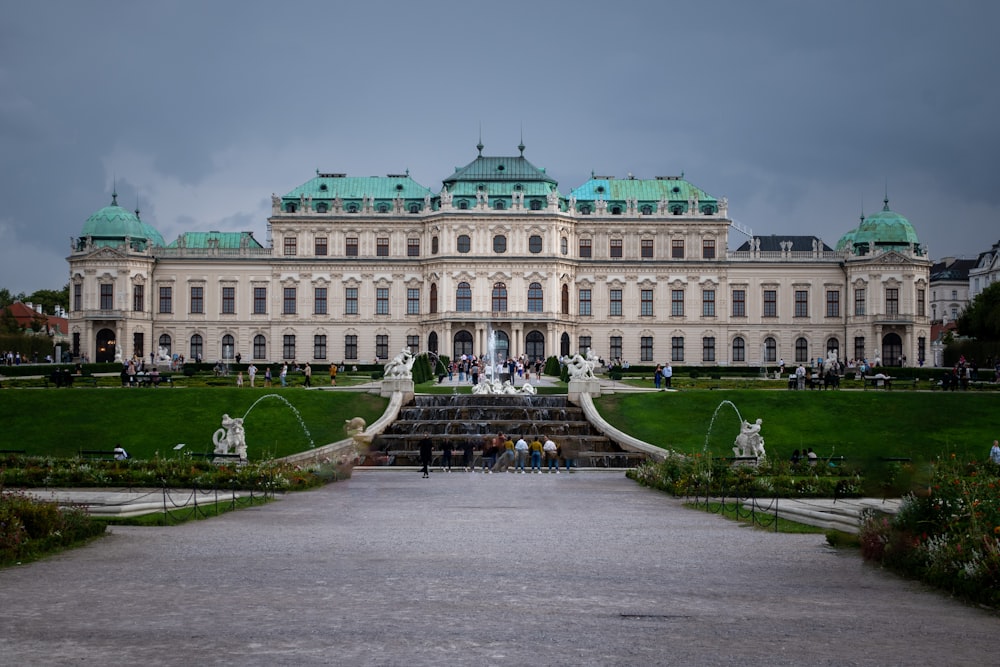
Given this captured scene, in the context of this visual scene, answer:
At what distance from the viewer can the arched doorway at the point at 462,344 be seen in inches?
3561

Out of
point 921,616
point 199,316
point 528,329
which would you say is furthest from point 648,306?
point 921,616

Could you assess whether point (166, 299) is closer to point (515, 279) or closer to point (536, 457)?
point (515, 279)

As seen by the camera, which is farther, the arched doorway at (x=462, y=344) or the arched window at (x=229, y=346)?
the arched window at (x=229, y=346)

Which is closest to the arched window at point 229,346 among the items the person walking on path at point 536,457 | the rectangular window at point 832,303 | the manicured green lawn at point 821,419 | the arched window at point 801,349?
the arched window at point 801,349

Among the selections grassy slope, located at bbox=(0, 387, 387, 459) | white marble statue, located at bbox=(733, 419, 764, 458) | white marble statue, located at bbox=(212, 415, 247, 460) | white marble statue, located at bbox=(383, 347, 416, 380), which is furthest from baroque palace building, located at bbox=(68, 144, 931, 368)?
white marble statue, located at bbox=(733, 419, 764, 458)

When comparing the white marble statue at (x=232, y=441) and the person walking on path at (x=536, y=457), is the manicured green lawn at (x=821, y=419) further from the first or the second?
the white marble statue at (x=232, y=441)

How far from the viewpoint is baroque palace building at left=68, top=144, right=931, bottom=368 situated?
300 feet

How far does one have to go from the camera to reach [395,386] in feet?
172

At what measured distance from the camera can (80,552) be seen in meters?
18.2

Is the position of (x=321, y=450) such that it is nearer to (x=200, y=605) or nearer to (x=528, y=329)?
(x=200, y=605)

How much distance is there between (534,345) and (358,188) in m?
20.3

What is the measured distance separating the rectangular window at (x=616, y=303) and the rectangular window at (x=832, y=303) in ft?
57.2

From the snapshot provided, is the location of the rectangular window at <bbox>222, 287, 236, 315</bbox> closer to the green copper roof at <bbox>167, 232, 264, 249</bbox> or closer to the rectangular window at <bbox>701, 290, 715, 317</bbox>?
the green copper roof at <bbox>167, 232, 264, 249</bbox>

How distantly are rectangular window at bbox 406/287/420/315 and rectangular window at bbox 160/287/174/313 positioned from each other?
19.3 metres
